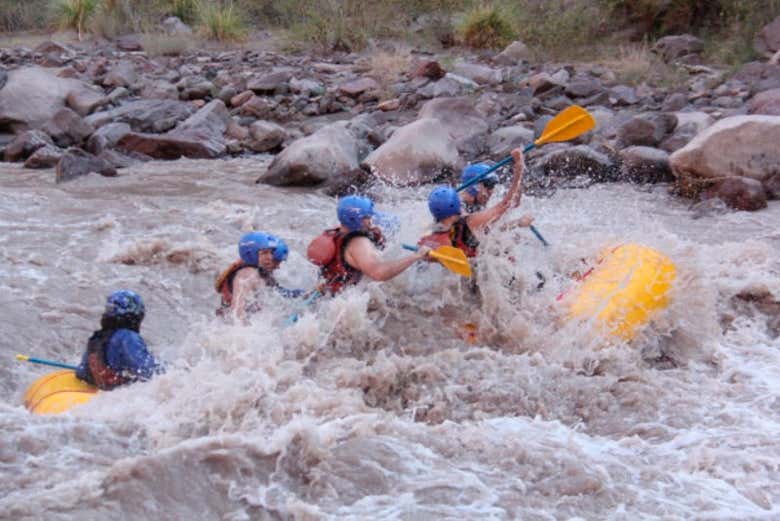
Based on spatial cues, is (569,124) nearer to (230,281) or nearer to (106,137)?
(230,281)

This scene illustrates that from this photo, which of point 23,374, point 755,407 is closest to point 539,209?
point 755,407

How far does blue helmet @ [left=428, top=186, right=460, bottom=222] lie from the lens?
5.68 m

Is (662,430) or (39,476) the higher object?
(39,476)

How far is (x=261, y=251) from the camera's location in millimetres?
4945

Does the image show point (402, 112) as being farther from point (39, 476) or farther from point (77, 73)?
point (39, 476)

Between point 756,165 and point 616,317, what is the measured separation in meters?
4.42

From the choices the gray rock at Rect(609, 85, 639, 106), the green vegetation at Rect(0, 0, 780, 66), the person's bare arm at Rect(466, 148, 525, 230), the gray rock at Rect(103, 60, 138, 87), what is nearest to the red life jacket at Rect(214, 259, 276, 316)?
the person's bare arm at Rect(466, 148, 525, 230)

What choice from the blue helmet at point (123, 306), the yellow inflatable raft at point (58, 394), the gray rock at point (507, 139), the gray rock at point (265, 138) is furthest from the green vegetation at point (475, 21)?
the yellow inflatable raft at point (58, 394)

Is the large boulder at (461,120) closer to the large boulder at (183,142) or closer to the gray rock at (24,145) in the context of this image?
the large boulder at (183,142)

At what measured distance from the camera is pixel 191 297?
6441 millimetres

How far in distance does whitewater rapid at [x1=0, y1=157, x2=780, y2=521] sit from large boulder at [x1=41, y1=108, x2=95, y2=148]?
12.2 feet

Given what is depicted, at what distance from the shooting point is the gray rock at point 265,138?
11656 millimetres

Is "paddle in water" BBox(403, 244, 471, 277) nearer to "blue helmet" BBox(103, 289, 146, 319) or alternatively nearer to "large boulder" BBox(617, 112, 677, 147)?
"blue helmet" BBox(103, 289, 146, 319)

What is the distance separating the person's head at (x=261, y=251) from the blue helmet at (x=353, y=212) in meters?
0.40
